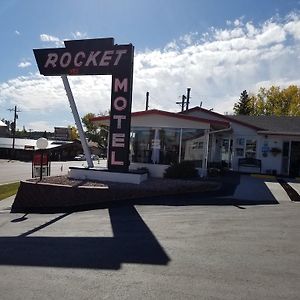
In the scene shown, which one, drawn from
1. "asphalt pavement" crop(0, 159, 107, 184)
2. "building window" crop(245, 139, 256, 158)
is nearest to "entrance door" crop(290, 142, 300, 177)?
"building window" crop(245, 139, 256, 158)

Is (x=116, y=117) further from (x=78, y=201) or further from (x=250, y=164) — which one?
(x=250, y=164)

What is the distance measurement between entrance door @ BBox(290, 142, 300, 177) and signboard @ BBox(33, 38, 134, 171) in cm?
1241

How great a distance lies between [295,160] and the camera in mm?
24891

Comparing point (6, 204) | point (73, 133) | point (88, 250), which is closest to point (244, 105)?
point (6, 204)

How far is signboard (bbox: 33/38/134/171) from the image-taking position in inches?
650

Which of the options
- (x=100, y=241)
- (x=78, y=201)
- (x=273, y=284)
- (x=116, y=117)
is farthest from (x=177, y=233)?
(x=116, y=117)

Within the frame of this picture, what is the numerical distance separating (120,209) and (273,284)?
806cm

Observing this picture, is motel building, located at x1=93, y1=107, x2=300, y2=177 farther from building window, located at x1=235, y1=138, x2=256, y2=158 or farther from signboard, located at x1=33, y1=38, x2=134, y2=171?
signboard, located at x1=33, y1=38, x2=134, y2=171

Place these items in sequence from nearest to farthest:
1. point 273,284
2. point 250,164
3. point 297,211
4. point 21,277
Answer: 1. point 273,284
2. point 21,277
3. point 297,211
4. point 250,164

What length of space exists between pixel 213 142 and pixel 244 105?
39.1 metres

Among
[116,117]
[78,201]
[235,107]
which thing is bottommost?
[78,201]

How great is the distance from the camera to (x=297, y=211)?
11.4m

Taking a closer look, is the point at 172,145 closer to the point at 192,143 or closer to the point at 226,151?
the point at 192,143

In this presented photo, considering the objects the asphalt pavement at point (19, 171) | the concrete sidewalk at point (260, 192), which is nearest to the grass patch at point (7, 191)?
the asphalt pavement at point (19, 171)
